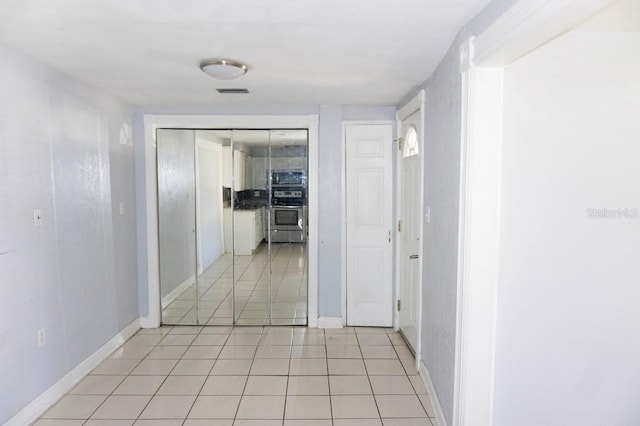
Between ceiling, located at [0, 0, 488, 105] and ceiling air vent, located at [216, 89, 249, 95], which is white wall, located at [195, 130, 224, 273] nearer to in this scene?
ceiling air vent, located at [216, 89, 249, 95]

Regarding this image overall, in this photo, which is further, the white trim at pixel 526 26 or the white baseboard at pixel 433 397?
the white baseboard at pixel 433 397

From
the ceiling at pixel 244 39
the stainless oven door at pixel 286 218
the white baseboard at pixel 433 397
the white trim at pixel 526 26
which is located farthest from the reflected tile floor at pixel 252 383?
the ceiling at pixel 244 39

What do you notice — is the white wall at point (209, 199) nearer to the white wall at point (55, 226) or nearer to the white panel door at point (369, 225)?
the white wall at point (55, 226)

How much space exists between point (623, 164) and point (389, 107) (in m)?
2.28

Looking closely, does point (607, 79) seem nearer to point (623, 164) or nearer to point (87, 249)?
point (623, 164)

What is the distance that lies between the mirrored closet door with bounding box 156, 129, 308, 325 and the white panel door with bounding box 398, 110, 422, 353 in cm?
100

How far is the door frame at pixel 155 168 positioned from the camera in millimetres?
3936

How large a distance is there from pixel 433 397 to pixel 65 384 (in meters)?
2.52

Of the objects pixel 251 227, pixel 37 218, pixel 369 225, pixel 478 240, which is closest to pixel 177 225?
pixel 251 227

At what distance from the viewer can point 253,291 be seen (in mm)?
4273

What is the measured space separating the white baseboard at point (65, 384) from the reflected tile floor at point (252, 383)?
0.15 feet

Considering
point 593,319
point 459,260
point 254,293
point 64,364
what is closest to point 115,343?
point 64,364

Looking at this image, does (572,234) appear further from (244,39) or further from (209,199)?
(209,199)

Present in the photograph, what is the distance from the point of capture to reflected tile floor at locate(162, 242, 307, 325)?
4.17 metres
